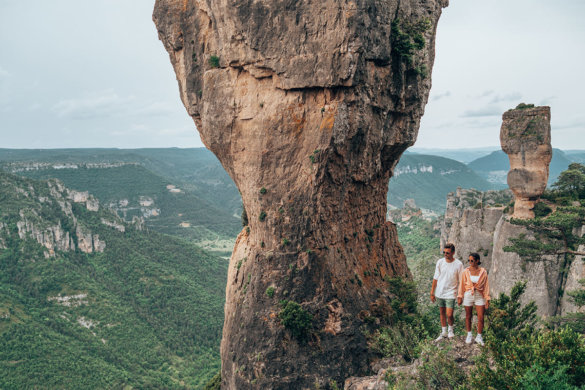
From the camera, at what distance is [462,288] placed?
11.9 meters

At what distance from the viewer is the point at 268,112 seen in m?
19.9

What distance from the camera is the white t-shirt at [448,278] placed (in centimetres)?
1214

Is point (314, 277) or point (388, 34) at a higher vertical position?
point (388, 34)

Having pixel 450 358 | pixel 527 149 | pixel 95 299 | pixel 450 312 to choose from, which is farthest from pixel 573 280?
pixel 95 299

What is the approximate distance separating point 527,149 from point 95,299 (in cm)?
7090

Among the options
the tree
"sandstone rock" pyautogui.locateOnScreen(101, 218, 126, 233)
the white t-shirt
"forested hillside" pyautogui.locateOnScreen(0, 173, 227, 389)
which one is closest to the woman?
the white t-shirt

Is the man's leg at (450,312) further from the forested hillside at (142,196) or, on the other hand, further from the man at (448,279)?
the forested hillside at (142,196)

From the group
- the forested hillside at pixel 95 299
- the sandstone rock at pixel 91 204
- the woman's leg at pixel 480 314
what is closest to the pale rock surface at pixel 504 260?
the woman's leg at pixel 480 314

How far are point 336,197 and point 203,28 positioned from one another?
12.3 m

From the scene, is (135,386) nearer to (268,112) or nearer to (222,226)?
(268,112)

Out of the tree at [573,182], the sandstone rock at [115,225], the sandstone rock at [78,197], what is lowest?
the sandstone rock at [115,225]

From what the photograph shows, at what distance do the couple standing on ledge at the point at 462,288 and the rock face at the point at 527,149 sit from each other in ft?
77.4

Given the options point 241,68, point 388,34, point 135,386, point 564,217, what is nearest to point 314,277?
point 241,68

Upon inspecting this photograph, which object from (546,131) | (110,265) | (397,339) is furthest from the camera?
(110,265)
